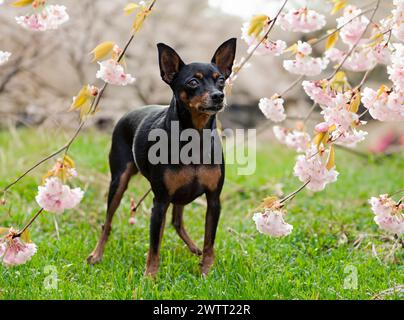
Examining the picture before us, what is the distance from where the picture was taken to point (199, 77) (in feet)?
12.0

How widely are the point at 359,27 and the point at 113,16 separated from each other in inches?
253

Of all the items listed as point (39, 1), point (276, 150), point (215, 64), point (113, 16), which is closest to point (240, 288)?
point (215, 64)

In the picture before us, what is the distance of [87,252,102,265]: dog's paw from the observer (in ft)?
13.9

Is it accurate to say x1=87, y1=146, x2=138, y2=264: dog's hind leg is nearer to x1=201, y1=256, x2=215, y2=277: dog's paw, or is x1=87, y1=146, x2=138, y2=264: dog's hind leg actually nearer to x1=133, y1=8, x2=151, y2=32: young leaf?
x1=201, y1=256, x2=215, y2=277: dog's paw

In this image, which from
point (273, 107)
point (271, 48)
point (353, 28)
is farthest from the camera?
point (353, 28)

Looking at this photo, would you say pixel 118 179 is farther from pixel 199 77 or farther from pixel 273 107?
pixel 273 107

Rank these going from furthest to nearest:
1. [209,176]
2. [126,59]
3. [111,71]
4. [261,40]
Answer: [126,59], [209,176], [261,40], [111,71]

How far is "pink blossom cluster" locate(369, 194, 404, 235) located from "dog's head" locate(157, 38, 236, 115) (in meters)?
1.06

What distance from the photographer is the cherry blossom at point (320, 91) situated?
3.52m

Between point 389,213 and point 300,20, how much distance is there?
141 centimetres

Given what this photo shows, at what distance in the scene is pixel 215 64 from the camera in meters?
3.86

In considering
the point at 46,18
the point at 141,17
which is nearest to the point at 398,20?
the point at 141,17
